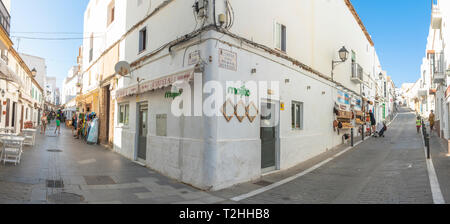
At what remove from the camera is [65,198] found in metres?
5.30

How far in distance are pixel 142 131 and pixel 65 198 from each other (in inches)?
186

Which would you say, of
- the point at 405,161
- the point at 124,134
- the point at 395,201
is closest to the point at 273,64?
the point at 395,201

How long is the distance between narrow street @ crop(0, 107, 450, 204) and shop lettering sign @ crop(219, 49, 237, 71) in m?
3.08

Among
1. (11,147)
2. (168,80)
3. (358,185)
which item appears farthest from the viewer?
(11,147)

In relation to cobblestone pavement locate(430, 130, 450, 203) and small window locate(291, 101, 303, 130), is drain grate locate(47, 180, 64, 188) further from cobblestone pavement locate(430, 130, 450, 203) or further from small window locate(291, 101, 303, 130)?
cobblestone pavement locate(430, 130, 450, 203)

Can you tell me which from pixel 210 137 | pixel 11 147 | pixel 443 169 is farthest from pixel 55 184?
pixel 443 169

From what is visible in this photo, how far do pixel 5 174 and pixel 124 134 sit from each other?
15.2 feet

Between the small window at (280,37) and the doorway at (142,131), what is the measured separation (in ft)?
17.0

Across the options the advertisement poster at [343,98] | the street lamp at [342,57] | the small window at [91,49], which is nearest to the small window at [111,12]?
the small window at [91,49]

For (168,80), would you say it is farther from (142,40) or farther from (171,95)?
(142,40)

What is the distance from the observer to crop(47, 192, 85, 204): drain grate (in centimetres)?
509

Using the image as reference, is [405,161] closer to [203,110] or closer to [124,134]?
[203,110]

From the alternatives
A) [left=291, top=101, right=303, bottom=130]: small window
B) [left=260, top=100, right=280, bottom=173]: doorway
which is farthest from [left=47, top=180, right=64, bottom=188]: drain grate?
[left=291, top=101, right=303, bottom=130]: small window

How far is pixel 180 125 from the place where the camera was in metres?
7.26
